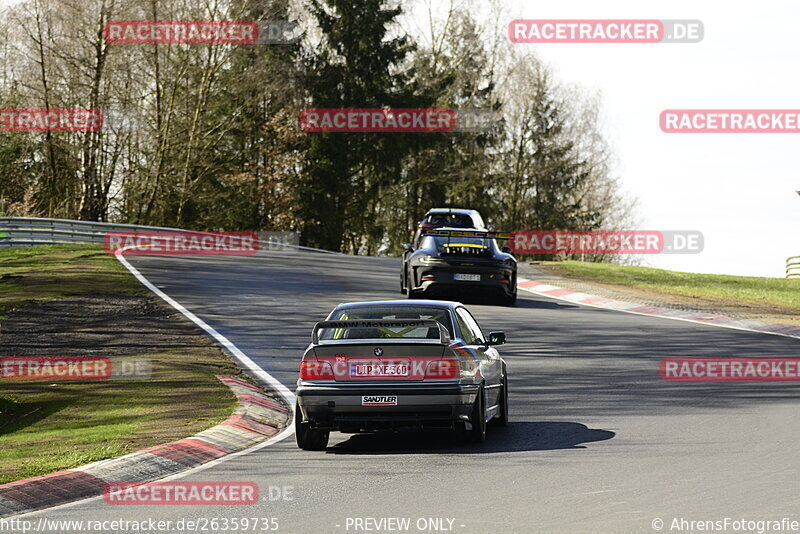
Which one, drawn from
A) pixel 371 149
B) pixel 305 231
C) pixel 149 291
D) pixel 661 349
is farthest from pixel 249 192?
pixel 661 349

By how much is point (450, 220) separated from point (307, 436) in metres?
16.4

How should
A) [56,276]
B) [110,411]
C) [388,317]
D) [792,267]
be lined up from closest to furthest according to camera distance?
[388,317]
[110,411]
[56,276]
[792,267]

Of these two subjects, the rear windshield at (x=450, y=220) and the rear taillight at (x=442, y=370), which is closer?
the rear taillight at (x=442, y=370)

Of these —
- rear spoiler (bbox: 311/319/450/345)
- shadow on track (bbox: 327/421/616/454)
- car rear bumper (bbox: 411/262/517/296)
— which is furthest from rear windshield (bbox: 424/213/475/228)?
rear spoiler (bbox: 311/319/450/345)

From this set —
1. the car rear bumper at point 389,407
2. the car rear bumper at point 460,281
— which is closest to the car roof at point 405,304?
the car rear bumper at point 389,407

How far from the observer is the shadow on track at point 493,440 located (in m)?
10.1

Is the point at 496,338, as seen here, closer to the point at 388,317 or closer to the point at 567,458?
the point at 388,317

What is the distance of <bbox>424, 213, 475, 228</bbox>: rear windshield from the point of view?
25859 millimetres

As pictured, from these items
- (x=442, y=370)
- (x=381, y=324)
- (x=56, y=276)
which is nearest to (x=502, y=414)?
(x=442, y=370)

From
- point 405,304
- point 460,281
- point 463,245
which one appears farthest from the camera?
point 463,245

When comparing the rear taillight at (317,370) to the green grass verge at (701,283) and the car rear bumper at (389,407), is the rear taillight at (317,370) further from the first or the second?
the green grass verge at (701,283)

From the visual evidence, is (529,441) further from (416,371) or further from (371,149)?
(371,149)

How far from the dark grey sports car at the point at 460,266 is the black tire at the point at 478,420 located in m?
12.6

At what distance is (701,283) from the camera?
35656 mm
